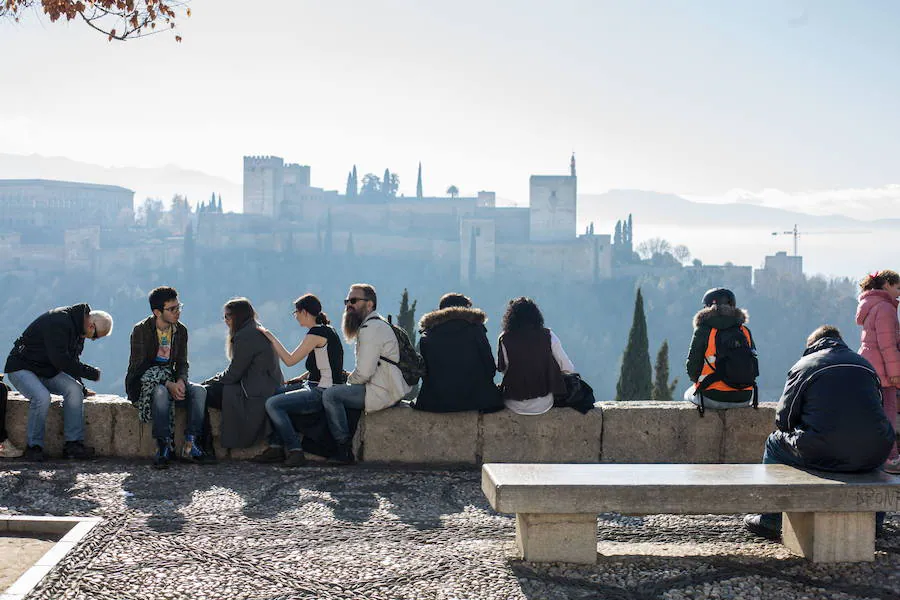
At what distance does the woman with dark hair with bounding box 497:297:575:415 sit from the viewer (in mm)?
5020

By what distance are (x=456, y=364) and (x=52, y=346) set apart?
2156mm

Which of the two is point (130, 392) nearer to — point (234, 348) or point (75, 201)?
point (234, 348)

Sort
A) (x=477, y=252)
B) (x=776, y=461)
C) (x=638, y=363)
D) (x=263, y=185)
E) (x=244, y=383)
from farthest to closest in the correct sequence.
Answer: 1. (x=263, y=185)
2. (x=477, y=252)
3. (x=638, y=363)
4. (x=244, y=383)
5. (x=776, y=461)

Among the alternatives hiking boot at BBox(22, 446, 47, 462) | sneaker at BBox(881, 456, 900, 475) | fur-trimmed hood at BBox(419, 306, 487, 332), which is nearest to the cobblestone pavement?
hiking boot at BBox(22, 446, 47, 462)

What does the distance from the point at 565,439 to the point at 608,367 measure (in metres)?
68.2

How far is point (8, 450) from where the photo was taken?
519 cm

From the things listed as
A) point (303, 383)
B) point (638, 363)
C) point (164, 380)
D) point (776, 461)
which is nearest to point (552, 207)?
point (638, 363)

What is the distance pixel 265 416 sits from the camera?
5199mm

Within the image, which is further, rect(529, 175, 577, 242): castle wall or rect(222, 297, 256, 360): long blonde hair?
rect(529, 175, 577, 242): castle wall

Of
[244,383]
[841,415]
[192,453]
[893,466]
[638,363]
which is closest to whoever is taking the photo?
[841,415]

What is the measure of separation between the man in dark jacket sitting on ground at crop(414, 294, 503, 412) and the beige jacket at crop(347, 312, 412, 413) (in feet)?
0.47

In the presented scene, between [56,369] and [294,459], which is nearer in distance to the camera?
[294,459]

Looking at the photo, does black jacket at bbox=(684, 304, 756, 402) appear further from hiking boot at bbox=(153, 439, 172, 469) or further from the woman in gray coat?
hiking boot at bbox=(153, 439, 172, 469)

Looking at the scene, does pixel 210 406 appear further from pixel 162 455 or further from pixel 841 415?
pixel 841 415
